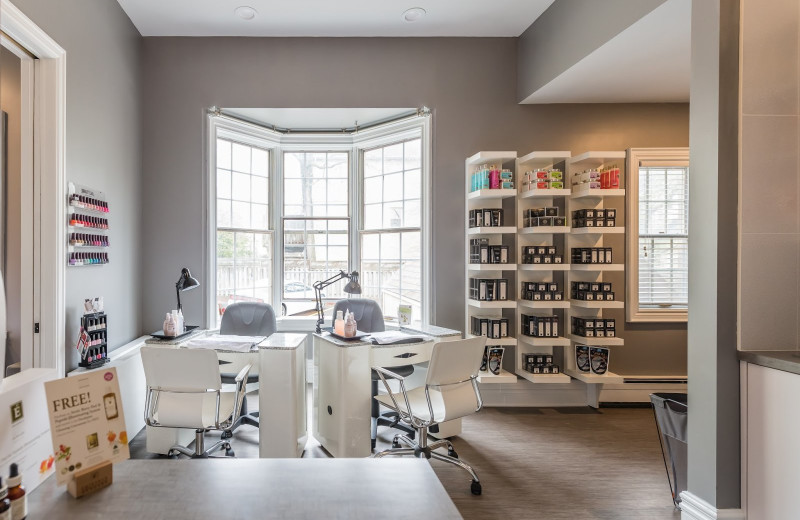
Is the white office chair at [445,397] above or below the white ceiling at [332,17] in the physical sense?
below

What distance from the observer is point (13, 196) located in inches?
94.6

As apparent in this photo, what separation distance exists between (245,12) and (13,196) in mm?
2147

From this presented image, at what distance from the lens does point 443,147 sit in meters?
3.89

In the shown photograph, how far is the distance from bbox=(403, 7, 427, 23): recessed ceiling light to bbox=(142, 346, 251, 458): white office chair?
298cm

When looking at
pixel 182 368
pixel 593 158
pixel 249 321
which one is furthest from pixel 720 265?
pixel 249 321

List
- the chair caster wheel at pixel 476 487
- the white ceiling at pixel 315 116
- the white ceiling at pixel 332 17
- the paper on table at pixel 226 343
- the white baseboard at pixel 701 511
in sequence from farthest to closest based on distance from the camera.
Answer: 1. the white ceiling at pixel 315 116
2. the white ceiling at pixel 332 17
3. the paper on table at pixel 226 343
4. the chair caster wheel at pixel 476 487
5. the white baseboard at pixel 701 511

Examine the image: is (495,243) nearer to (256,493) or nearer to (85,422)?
(256,493)

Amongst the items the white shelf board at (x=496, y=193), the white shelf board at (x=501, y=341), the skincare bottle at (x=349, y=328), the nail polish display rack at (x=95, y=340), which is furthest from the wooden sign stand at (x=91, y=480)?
the white shelf board at (x=496, y=193)

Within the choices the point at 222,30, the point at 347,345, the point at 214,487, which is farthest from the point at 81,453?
the point at 222,30

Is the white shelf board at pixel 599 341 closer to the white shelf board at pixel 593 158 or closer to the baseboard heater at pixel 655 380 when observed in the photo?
the baseboard heater at pixel 655 380

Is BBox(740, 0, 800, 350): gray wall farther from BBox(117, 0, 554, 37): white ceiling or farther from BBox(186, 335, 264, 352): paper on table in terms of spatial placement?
BBox(186, 335, 264, 352): paper on table

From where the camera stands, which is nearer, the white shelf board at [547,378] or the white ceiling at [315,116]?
the white shelf board at [547,378]

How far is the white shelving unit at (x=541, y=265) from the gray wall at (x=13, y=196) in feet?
11.3

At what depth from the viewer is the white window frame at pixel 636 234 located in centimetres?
383
